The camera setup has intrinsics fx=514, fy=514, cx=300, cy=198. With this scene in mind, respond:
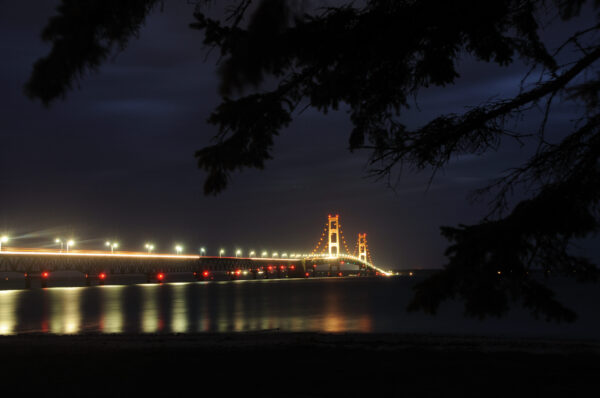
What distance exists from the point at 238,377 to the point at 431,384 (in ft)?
9.31

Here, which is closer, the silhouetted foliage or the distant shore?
the silhouetted foliage

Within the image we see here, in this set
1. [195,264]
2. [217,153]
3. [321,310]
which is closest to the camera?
[217,153]

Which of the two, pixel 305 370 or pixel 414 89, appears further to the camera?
pixel 305 370

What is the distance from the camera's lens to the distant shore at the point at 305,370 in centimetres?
692

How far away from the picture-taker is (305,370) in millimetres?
8156

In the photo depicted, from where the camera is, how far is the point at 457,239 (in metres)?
4.46

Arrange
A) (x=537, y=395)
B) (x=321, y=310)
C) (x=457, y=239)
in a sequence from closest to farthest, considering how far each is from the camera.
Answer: (x=457, y=239), (x=537, y=395), (x=321, y=310)

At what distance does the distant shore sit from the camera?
6922 millimetres

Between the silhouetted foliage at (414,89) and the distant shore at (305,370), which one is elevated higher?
the silhouetted foliage at (414,89)

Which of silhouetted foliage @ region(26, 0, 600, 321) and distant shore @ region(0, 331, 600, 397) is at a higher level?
silhouetted foliage @ region(26, 0, 600, 321)

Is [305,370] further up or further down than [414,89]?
further down

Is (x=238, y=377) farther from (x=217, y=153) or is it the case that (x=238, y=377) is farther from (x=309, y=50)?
(x=309, y=50)

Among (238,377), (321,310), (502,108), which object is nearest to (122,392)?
(238,377)

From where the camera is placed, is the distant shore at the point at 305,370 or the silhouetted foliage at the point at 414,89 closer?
the silhouetted foliage at the point at 414,89
